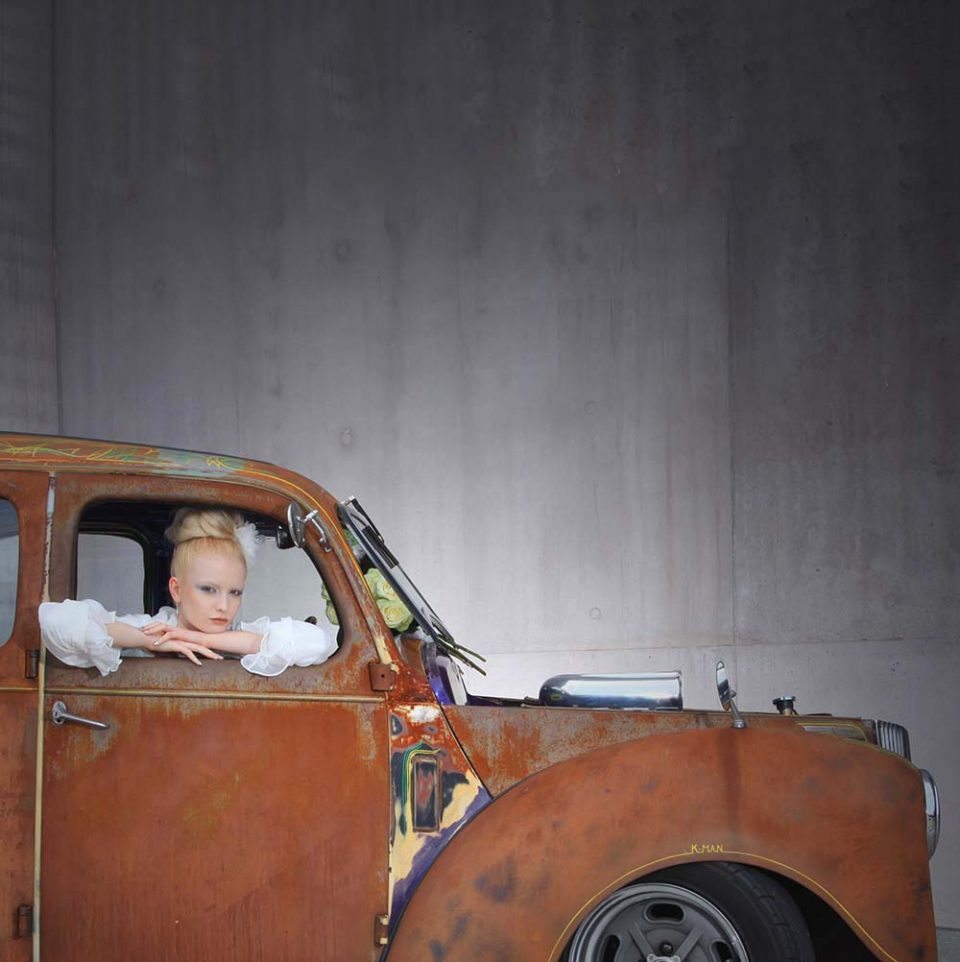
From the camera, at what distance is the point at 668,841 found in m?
2.61

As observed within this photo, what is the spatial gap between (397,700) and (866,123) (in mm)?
4641

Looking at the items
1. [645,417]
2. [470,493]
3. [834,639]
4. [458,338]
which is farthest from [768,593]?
[458,338]

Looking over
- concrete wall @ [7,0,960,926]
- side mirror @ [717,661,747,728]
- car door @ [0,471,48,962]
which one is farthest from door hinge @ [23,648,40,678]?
concrete wall @ [7,0,960,926]

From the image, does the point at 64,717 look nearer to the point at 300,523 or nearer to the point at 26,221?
the point at 300,523

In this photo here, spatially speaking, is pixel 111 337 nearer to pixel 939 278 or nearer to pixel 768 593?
pixel 768 593

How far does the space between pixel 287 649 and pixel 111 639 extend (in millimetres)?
448

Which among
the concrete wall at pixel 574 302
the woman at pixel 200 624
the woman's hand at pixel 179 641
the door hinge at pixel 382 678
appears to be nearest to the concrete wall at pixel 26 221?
the concrete wall at pixel 574 302

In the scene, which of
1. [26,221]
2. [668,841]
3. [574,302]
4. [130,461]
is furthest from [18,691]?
[26,221]

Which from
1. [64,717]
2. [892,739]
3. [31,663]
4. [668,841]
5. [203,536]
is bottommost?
[668,841]

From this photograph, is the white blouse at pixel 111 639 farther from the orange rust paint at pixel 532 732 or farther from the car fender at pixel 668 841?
the car fender at pixel 668 841

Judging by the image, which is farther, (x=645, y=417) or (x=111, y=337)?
(x=111, y=337)

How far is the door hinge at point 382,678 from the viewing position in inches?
108

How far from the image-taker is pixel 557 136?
605 centimetres

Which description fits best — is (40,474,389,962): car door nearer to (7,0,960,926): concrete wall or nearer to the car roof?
the car roof
